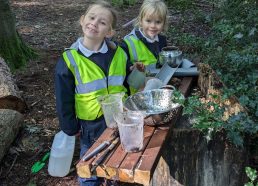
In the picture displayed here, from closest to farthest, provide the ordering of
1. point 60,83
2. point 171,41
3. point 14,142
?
point 60,83, point 14,142, point 171,41

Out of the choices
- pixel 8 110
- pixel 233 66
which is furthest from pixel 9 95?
pixel 233 66

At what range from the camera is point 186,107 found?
8.93 ft

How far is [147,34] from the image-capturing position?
3830 millimetres

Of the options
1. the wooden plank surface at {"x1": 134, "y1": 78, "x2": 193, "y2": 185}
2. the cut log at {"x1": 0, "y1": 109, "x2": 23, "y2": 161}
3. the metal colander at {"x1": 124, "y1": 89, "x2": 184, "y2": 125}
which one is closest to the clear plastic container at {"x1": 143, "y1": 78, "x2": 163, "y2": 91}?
the metal colander at {"x1": 124, "y1": 89, "x2": 184, "y2": 125}

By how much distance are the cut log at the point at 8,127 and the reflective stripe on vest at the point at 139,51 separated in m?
1.58

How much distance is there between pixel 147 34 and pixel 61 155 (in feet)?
4.67

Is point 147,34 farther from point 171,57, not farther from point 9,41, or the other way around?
point 9,41

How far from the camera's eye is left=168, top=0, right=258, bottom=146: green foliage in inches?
105

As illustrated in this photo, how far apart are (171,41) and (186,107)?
434 cm

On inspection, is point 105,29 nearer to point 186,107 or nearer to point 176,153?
point 186,107

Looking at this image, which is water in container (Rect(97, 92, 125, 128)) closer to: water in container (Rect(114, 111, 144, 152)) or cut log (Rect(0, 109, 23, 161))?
water in container (Rect(114, 111, 144, 152))

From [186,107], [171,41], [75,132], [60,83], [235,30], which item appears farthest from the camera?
[171,41]

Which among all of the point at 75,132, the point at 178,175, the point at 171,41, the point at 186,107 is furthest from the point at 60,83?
the point at 171,41

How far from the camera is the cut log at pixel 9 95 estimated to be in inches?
184
